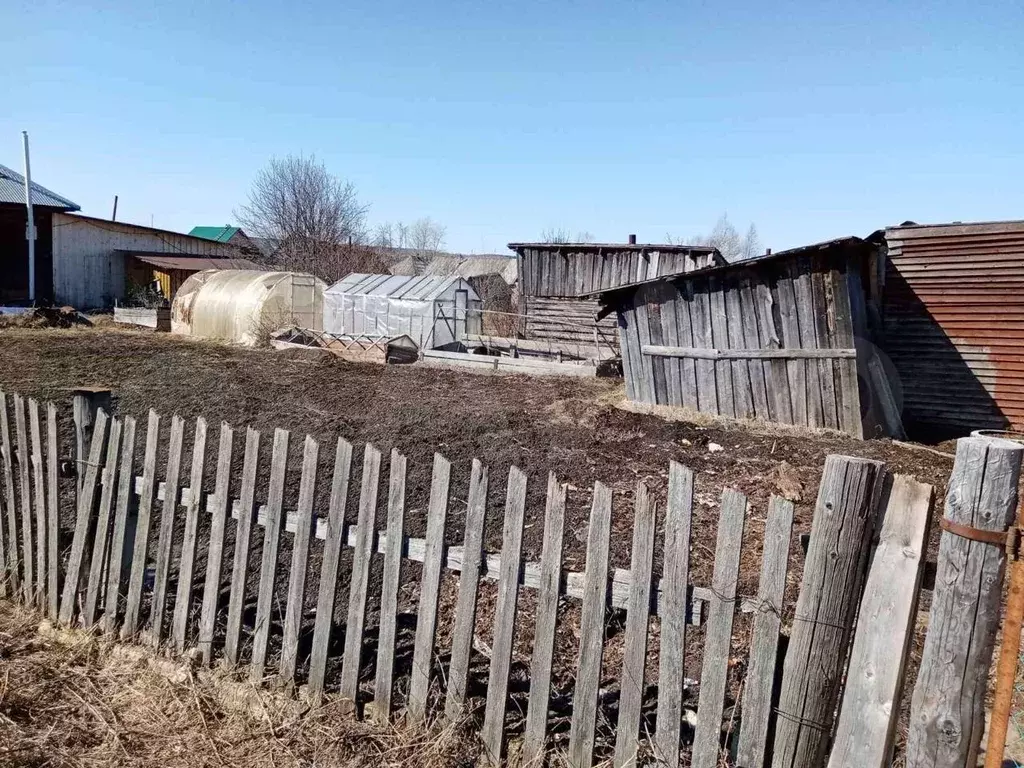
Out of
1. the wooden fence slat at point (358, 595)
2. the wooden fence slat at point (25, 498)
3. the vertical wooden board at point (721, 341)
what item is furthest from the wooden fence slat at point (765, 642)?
the vertical wooden board at point (721, 341)

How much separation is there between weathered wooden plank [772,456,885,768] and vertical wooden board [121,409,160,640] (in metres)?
3.12

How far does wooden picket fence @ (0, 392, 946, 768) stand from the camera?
2.24 metres

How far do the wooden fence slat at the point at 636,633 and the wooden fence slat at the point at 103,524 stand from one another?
289 centimetres

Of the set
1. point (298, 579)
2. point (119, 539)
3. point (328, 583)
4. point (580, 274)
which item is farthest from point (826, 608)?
point (580, 274)

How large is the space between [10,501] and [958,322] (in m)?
12.4

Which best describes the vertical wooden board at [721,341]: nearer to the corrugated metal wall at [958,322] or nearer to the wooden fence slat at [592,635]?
the corrugated metal wall at [958,322]

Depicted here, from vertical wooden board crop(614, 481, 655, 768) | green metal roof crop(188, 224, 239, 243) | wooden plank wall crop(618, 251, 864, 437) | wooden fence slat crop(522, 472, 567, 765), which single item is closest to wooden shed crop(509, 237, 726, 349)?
wooden plank wall crop(618, 251, 864, 437)

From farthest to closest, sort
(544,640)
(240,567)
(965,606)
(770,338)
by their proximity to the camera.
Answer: (770,338), (240,567), (544,640), (965,606)

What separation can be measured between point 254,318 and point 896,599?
882 inches

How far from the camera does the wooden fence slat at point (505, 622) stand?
2764 millimetres

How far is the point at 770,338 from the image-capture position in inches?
450

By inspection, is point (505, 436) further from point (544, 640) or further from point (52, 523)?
point (544, 640)

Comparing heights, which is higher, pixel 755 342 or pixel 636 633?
pixel 755 342

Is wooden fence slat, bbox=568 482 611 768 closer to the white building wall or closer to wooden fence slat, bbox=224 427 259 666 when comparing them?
wooden fence slat, bbox=224 427 259 666
